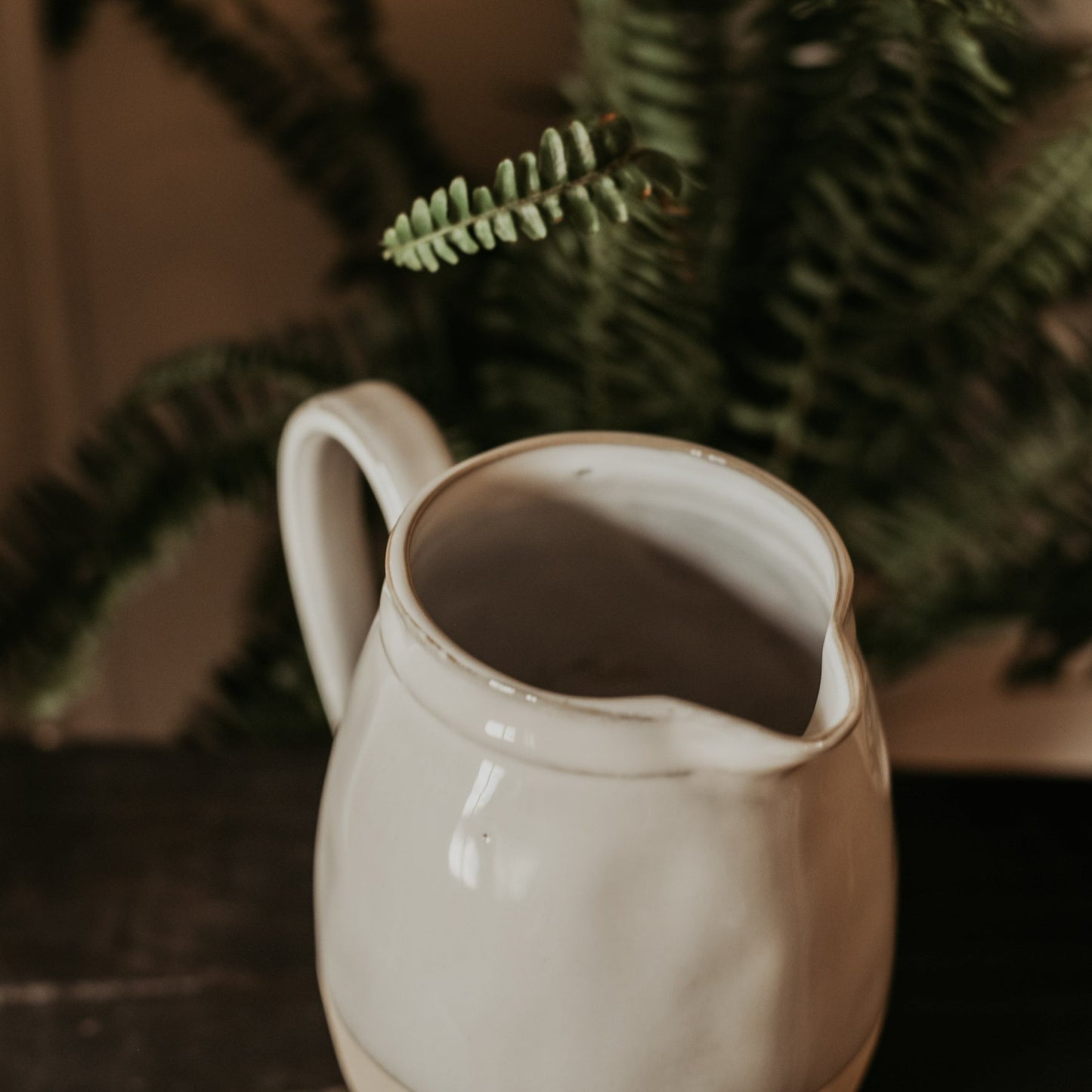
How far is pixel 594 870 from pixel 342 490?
0.18 meters

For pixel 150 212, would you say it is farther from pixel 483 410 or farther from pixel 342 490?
pixel 342 490

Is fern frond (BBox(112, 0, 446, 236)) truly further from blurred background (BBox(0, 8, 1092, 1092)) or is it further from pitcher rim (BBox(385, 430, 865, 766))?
pitcher rim (BBox(385, 430, 865, 766))

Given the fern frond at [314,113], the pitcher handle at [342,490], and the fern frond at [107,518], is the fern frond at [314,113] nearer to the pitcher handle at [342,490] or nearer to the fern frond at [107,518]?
the fern frond at [107,518]

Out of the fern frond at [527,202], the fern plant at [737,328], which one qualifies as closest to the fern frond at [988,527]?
the fern plant at [737,328]

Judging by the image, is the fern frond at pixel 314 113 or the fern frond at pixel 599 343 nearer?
the fern frond at pixel 599 343

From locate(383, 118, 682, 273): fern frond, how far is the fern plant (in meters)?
0.16

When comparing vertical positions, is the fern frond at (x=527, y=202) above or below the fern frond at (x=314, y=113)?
above

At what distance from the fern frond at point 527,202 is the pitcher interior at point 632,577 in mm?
64

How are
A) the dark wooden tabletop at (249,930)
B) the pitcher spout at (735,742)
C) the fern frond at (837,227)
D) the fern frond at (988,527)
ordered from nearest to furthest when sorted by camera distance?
the pitcher spout at (735,742), the dark wooden tabletop at (249,930), the fern frond at (837,227), the fern frond at (988,527)

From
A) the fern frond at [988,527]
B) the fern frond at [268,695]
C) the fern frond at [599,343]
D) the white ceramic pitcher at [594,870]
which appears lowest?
the fern frond at [268,695]

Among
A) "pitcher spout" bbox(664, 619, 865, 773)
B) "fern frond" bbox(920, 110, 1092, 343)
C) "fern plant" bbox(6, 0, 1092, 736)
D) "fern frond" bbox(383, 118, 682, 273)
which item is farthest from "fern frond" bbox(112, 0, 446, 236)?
"pitcher spout" bbox(664, 619, 865, 773)

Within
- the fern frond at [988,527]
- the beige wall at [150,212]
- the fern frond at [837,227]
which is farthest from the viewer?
the beige wall at [150,212]

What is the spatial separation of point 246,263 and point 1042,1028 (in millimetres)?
845

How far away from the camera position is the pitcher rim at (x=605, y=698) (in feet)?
0.83
